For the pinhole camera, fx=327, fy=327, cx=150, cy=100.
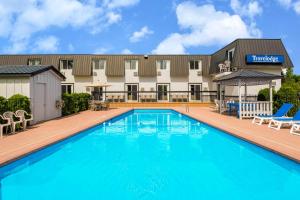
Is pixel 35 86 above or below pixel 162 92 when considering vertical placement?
above

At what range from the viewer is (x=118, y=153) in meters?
9.82

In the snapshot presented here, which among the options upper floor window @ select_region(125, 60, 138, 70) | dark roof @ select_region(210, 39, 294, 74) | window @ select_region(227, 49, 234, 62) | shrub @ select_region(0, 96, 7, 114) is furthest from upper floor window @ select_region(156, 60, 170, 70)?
shrub @ select_region(0, 96, 7, 114)

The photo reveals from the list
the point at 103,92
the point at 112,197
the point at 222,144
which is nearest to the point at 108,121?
the point at 222,144

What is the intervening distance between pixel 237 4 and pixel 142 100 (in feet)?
55.1

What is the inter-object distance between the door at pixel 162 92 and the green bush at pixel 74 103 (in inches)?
435

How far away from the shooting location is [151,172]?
296 inches

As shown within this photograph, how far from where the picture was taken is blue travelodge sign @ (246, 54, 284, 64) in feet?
101

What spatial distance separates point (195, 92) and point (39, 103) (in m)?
22.7

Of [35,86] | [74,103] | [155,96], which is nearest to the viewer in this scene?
[35,86]

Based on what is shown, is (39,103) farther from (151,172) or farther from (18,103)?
(151,172)

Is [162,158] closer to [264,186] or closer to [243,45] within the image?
[264,186]

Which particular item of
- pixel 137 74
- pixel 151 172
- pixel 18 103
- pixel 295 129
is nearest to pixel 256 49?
pixel 137 74

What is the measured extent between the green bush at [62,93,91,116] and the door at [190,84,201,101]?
1374 centimetres

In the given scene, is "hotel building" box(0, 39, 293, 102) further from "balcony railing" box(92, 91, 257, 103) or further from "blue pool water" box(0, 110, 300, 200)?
"blue pool water" box(0, 110, 300, 200)
